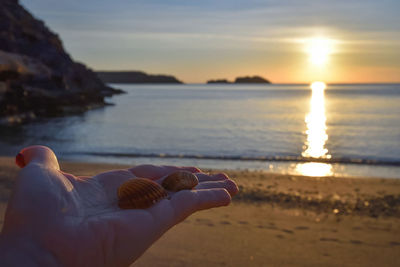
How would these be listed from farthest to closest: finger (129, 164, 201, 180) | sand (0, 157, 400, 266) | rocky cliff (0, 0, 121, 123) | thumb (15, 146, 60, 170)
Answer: rocky cliff (0, 0, 121, 123)
sand (0, 157, 400, 266)
finger (129, 164, 201, 180)
thumb (15, 146, 60, 170)

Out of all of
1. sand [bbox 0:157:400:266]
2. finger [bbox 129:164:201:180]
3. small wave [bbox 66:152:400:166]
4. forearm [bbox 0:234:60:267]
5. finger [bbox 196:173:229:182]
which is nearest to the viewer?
forearm [bbox 0:234:60:267]

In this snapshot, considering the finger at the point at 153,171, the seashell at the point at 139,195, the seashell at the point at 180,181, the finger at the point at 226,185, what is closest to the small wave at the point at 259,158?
the finger at the point at 153,171

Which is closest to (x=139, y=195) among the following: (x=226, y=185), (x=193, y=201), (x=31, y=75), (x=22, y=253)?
(x=193, y=201)

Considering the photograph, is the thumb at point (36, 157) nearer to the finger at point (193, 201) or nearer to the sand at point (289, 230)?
the finger at point (193, 201)

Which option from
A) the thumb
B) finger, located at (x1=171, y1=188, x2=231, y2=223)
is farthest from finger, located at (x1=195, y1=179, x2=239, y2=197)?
the thumb

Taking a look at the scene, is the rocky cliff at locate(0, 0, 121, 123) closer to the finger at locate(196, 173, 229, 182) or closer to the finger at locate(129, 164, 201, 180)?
the finger at locate(129, 164, 201, 180)

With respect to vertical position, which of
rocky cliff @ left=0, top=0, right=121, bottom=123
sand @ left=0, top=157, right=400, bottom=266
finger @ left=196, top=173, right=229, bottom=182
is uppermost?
rocky cliff @ left=0, top=0, right=121, bottom=123

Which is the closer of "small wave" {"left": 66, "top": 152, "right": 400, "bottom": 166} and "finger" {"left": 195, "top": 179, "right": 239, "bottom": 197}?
"finger" {"left": 195, "top": 179, "right": 239, "bottom": 197}

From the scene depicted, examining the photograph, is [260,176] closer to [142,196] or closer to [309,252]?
[309,252]
